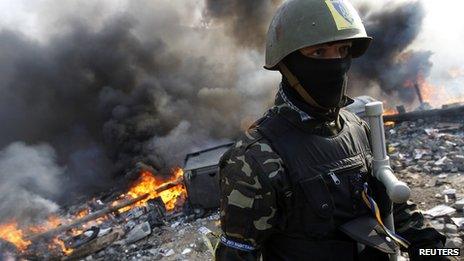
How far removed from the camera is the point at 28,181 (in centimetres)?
1131

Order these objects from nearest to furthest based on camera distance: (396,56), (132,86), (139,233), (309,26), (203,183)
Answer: (309,26)
(139,233)
(203,183)
(396,56)
(132,86)

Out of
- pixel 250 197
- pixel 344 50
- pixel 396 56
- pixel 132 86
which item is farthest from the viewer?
pixel 132 86

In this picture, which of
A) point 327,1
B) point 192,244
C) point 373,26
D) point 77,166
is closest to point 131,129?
point 77,166

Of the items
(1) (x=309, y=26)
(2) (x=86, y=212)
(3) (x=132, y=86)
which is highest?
(3) (x=132, y=86)

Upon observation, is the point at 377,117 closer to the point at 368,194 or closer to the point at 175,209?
the point at 368,194

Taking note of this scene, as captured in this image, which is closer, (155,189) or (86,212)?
(155,189)

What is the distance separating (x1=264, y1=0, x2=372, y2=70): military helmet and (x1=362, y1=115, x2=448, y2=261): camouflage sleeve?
0.78 m

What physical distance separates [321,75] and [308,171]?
1.56 feet

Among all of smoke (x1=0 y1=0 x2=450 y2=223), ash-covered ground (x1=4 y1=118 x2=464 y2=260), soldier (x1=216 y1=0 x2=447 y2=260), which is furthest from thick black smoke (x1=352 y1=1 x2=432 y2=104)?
soldier (x1=216 y1=0 x2=447 y2=260)

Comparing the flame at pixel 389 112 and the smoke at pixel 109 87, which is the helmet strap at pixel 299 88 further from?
the smoke at pixel 109 87

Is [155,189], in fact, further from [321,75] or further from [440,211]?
[321,75]

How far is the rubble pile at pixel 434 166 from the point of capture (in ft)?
17.1

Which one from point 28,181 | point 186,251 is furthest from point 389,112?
point 28,181

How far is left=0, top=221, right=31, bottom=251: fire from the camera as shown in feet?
24.9
